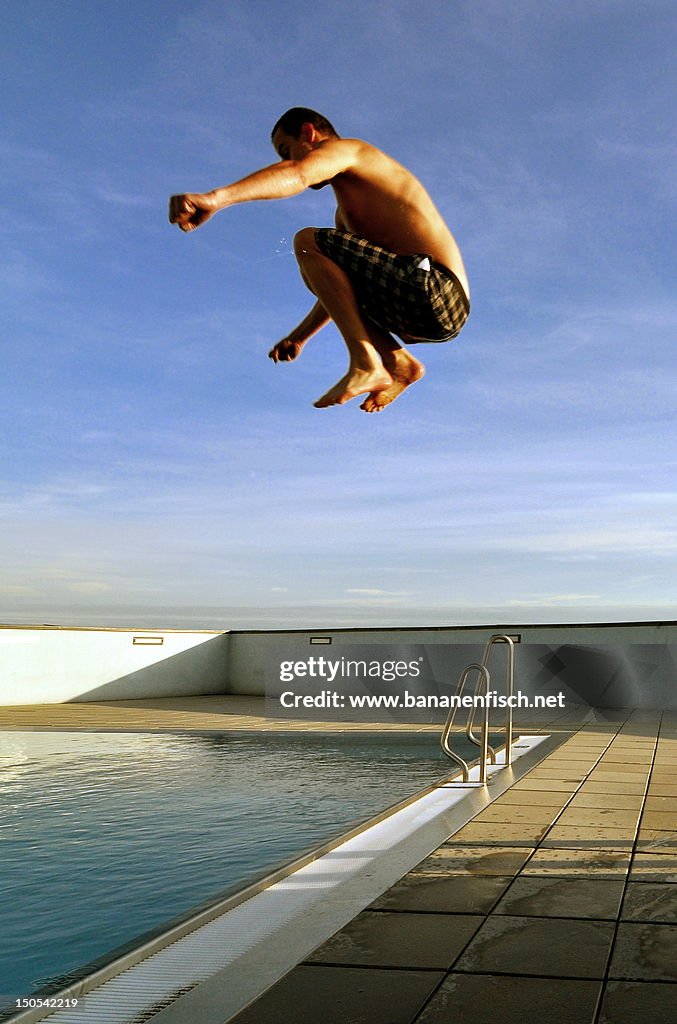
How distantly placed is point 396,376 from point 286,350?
0.28 meters

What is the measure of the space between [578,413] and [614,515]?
1307mm

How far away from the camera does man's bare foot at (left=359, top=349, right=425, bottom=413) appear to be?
1.80 metres

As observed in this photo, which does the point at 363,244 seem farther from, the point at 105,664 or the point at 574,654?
the point at 105,664

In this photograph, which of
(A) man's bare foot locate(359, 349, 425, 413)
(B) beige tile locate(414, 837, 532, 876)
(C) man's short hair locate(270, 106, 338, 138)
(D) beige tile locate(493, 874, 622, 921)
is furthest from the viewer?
(B) beige tile locate(414, 837, 532, 876)

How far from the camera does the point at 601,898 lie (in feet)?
9.59

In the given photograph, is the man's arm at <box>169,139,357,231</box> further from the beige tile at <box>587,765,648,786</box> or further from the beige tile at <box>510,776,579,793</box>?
the beige tile at <box>587,765,648,786</box>

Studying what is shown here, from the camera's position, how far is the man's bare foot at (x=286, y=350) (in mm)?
1962

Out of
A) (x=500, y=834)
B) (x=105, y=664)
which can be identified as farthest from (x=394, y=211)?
(x=105, y=664)

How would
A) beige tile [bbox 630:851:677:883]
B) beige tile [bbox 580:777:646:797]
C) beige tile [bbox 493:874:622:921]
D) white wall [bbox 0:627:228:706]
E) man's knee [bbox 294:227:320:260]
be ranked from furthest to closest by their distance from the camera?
white wall [bbox 0:627:228:706] < beige tile [bbox 580:777:646:797] < beige tile [bbox 630:851:677:883] < beige tile [bbox 493:874:622:921] < man's knee [bbox 294:227:320:260]

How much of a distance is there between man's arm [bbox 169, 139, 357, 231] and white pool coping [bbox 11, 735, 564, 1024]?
169cm

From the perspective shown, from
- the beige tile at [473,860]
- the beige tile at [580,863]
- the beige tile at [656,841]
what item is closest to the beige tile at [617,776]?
the beige tile at [656,841]

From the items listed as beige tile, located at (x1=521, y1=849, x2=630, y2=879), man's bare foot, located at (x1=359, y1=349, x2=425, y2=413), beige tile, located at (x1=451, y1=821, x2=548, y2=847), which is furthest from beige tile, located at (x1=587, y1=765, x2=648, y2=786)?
man's bare foot, located at (x1=359, y1=349, x2=425, y2=413)

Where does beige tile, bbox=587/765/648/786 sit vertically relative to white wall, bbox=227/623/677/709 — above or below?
below

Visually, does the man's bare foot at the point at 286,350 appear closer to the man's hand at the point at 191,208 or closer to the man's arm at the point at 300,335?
the man's arm at the point at 300,335
